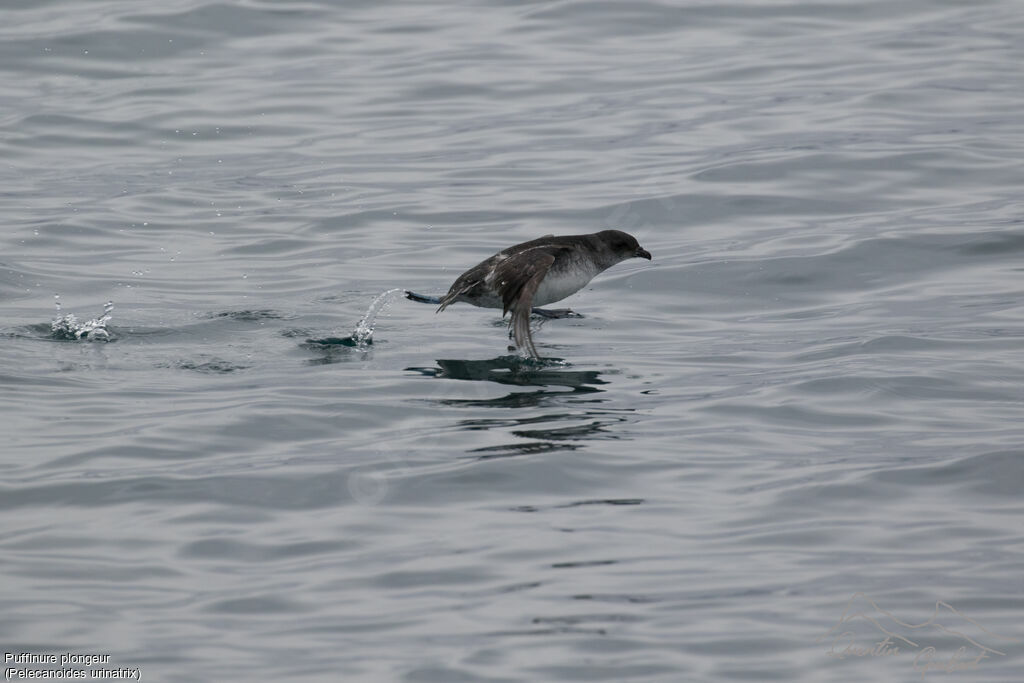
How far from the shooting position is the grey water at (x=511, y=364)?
6332mm

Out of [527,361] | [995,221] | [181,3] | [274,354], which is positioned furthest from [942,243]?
[181,3]

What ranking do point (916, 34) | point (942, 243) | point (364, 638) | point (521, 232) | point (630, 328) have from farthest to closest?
point (916, 34)
point (521, 232)
point (942, 243)
point (630, 328)
point (364, 638)

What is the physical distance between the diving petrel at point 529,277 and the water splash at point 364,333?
0.46 m

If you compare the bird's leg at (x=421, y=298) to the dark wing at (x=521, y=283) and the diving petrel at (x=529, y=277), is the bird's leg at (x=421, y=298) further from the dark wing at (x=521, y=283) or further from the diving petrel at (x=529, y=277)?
the dark wing at (x=521, y=283)

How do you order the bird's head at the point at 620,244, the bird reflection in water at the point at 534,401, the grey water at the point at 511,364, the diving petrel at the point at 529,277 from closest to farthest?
the grey water at the point at 511,364
the bird reflection in water at the point at 534,401
the diving petrel at the point at 529,277
the bird's head at the point at 620,244

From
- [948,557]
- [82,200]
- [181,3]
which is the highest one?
[181,3]

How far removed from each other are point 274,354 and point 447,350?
1.15m

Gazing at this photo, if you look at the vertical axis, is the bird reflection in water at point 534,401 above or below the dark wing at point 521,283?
below

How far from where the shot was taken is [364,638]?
6.16 metres

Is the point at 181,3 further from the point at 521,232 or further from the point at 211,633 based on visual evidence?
the point at 211,633

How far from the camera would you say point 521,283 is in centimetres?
1054

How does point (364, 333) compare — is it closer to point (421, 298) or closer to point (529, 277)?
point (421, 298)

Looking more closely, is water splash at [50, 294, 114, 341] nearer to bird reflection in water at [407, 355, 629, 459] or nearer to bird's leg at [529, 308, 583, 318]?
A: bird reflection in water at [407, 355, 629, 459]

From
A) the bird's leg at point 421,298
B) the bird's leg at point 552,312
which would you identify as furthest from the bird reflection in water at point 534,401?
the bird's leg at point 552,312
